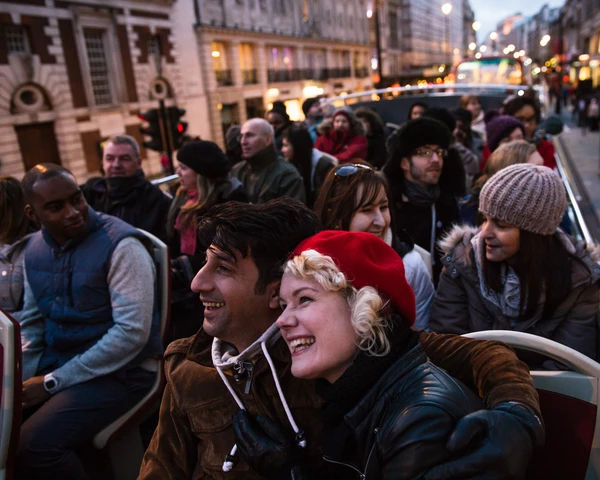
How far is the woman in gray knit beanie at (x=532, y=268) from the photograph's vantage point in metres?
2.14

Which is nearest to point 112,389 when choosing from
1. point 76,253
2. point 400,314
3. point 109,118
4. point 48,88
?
point 76,253

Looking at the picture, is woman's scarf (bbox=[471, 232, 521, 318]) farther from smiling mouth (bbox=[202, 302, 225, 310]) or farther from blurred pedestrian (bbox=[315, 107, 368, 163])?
blurred pedestrian (bbox=[315, 107, 368, 163])

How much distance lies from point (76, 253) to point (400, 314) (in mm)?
2110

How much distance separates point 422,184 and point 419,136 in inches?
14.6

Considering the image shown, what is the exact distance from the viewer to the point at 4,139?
18906 millimetres

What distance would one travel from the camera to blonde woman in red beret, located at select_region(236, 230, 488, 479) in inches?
47.7

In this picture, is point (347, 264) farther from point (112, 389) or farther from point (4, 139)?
point (4, 139)

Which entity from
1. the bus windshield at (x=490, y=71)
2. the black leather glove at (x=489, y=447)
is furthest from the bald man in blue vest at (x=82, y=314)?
the bus windshield at (x=490, y=71)

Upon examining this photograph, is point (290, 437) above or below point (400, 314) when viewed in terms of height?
below

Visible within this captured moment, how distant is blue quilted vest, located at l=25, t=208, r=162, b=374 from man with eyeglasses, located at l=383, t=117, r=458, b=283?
196cm

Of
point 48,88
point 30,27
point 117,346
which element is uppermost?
point 30,27

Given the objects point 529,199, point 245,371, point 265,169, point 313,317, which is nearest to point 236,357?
point 245,371

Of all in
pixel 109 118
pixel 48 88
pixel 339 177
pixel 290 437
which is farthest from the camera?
pixel 109 118

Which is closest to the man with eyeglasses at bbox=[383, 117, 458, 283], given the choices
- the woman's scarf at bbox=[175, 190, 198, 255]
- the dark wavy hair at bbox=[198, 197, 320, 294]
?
the woman's scarf at bbox=[175, 190, 198, 255]
